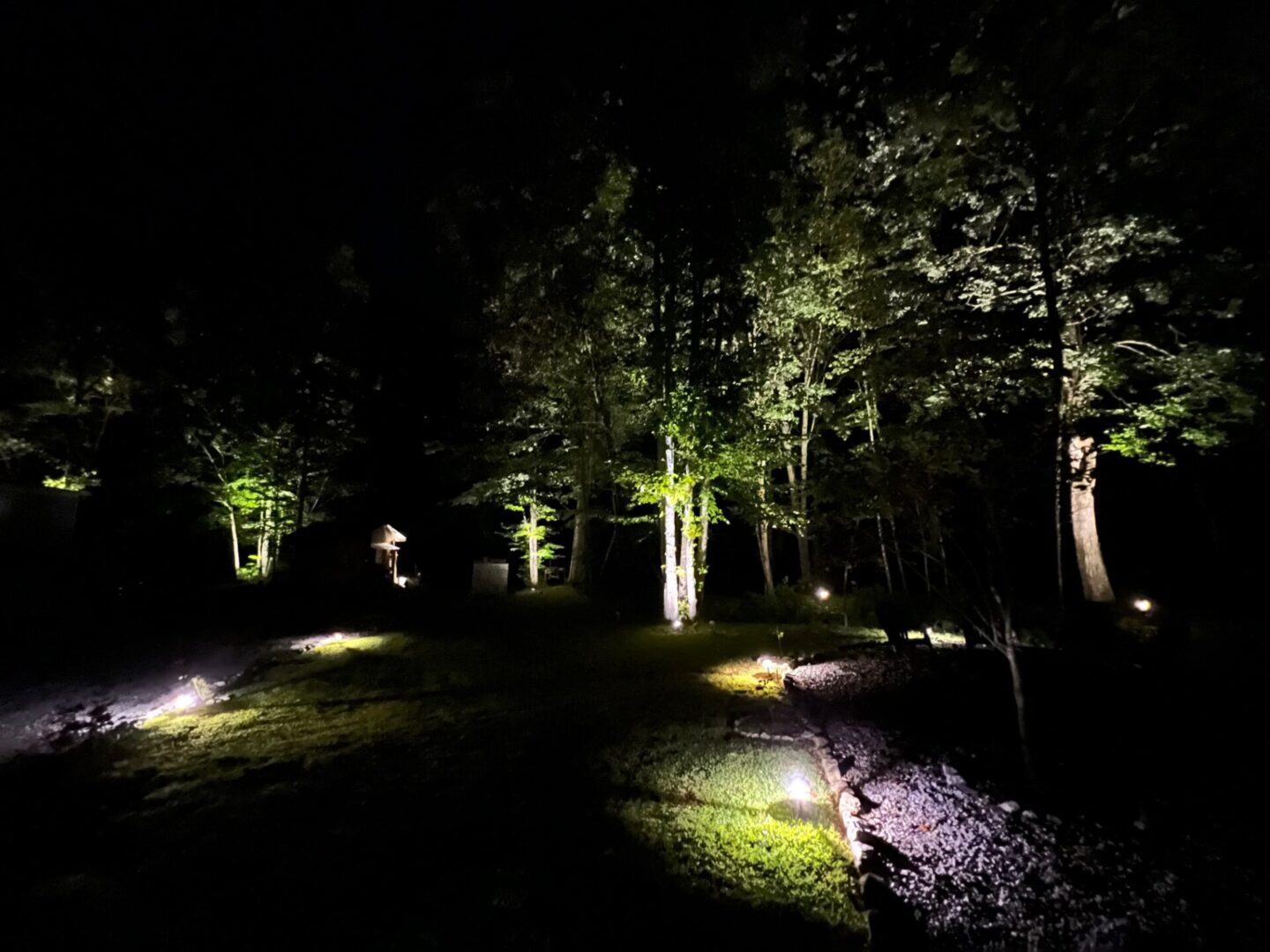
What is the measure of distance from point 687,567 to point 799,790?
28.1ft

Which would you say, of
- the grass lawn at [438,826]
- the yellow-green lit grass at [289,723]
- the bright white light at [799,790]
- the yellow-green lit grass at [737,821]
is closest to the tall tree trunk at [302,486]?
the yellow-green lit grass at [289,723]

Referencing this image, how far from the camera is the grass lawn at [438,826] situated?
305 centimetres

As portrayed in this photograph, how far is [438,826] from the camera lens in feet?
13.0

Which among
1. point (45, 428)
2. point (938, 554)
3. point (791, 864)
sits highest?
point (45, 428)

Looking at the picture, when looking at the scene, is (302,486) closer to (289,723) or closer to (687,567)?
(687,567)

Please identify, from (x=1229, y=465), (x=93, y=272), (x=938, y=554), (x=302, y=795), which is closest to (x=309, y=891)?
(x=302, y=795)

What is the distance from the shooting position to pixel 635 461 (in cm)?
1333

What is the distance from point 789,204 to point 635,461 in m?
6.00

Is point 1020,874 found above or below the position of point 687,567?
below

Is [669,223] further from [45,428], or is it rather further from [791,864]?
[45,428]

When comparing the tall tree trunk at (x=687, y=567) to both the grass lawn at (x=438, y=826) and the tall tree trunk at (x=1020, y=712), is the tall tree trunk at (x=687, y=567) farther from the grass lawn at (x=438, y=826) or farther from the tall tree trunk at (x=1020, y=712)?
the tall tree trunk at (x=1020, y=712)

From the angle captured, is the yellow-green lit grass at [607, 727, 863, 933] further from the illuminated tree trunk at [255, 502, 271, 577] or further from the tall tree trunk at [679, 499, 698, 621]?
the illuminated tree trunk at [255, 502, 271, 577]

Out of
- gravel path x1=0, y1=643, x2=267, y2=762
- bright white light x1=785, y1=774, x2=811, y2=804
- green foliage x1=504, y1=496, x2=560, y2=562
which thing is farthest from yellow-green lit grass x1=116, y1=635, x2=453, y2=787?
green foliage x1=504, y1=496, x2=560, y2=562

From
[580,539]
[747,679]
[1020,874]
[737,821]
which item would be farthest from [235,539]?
[1020,874]
